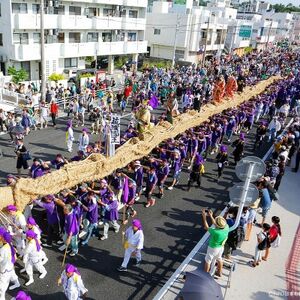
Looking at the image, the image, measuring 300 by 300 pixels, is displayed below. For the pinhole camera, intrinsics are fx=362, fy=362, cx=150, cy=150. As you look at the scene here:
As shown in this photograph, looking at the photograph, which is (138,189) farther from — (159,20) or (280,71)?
(159,20)

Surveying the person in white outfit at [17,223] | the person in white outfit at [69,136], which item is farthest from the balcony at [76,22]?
the person in white outfit at [17,223]

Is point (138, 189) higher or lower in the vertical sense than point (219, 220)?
lower

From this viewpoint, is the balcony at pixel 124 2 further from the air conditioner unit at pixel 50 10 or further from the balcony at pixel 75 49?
the balcony at pixel 75 49

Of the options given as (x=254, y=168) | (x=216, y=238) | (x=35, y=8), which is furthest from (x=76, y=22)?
(x=254, y=168)

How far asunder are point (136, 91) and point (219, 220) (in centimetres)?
1794

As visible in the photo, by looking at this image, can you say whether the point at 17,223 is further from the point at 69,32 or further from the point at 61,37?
the point at 69,32

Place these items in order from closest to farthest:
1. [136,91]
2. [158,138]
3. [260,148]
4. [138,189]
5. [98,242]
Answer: [98,242] < [138,189] < [158,138] < [260,148] < [136,91]

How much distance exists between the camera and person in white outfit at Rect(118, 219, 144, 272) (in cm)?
815

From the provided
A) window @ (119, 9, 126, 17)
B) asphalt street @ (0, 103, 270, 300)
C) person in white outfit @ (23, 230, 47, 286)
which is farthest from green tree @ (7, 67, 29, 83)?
person in white outfit @ (23, 230, 47, 286)

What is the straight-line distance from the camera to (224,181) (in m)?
14.0

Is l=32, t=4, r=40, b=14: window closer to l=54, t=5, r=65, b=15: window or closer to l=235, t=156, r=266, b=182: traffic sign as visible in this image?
l=54, t=5, r=65, b=15: window

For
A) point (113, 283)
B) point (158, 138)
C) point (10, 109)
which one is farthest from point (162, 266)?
point (10, 109)

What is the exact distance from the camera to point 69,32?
31.9 metres

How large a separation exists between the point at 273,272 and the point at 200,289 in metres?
3.83
